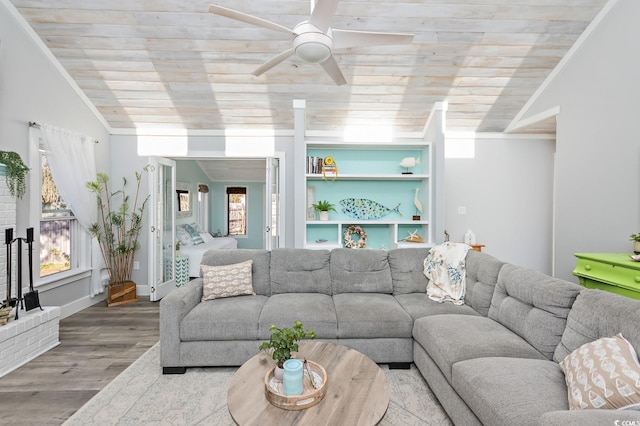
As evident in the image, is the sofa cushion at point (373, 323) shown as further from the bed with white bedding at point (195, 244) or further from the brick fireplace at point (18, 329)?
the bed with white bedding at point (195, 244)

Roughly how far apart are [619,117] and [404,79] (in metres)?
2.16

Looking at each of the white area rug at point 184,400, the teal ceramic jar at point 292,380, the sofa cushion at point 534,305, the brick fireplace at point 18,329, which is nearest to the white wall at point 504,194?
the sofa cushion at point 534,305

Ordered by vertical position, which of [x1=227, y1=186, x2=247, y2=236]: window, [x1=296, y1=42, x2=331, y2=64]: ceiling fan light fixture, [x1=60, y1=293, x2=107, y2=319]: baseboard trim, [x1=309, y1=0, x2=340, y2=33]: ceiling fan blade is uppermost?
[x1=309, y1=0, x2=340, y2=33]: ceiling fan blade

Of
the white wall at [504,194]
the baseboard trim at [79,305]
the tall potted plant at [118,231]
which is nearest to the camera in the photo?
the baseboard trim at [79,305]

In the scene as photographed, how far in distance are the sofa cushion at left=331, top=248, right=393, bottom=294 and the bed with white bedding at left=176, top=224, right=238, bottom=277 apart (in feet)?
9.25

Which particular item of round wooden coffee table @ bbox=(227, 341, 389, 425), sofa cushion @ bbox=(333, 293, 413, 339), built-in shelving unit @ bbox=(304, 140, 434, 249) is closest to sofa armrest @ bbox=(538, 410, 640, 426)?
round wooden coffee table @ bbox=(227, 341, 389, 425)

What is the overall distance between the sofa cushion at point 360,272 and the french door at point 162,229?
104 inches

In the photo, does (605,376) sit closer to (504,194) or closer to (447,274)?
(447,274)

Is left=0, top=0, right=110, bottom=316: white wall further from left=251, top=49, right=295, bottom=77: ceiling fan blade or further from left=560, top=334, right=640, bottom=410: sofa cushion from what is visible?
left=560, top=334, right=640, bottom=410: sofa cushion

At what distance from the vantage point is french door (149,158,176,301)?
4.46 metres

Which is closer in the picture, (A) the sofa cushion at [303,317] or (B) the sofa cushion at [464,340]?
(B) the sofa cushion at [464,340]

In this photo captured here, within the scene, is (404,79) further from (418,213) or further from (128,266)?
(128,266)

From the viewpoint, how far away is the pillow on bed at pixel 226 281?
9.66ft

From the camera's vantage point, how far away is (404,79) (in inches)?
156
